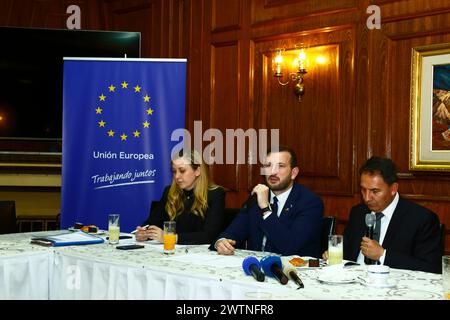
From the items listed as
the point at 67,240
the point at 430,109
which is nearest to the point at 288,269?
the point at 67,240

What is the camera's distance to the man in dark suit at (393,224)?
272 centimetres

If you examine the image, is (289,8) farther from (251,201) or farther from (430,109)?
(251,201)

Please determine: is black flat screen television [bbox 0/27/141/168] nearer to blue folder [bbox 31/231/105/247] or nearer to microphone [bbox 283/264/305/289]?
blue folder [bbox 31/231/105/247]

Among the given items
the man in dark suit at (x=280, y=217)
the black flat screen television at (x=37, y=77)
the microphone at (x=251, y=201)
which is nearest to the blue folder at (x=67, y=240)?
the man in dark suit at (x=280, y=217)

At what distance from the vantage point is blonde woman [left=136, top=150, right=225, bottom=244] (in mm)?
3490

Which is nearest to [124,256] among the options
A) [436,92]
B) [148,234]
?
[148,234]

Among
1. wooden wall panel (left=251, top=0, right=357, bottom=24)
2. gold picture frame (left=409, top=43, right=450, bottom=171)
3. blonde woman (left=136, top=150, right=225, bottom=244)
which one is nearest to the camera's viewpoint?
blonde woman (left=136, top=150, right=225, bottom=244)

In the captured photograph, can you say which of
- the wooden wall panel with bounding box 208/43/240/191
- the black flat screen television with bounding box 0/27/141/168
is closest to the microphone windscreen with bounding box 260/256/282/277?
the wooden wall panel with bounding box 208/43/240/191

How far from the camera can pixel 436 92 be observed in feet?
13.2

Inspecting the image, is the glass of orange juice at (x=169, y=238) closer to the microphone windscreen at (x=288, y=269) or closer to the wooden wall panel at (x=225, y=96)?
the microphone windscreen at (x=288, y=269)

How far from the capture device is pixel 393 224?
284cm

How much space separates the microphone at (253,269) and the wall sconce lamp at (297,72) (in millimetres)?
2754

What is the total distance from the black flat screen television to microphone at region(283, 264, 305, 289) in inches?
157
